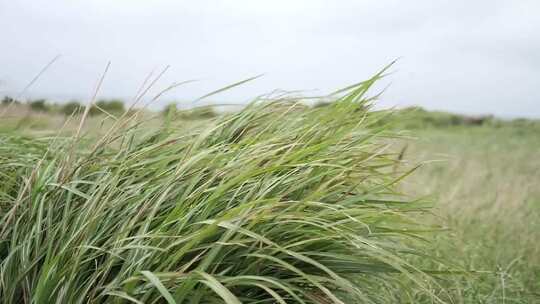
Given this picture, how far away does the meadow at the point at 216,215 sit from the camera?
1438mm

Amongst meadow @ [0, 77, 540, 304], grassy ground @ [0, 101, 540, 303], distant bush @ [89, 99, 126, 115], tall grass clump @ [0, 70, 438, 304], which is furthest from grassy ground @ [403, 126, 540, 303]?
distant bush @ [89, 99, 126, 115]

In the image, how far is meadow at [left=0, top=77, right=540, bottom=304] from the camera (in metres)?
1.44

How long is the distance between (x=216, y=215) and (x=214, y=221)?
0.55ft

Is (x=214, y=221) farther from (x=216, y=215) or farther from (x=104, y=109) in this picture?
(x=104, y=109)

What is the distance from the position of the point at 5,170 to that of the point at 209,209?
3.41ft

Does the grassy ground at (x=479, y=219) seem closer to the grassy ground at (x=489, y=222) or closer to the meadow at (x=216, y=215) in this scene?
the grassy ground at (x=489, y=222)

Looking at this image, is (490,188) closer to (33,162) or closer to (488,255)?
(488,255)

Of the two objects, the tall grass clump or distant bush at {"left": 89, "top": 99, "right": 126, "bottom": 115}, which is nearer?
the tall grass clump

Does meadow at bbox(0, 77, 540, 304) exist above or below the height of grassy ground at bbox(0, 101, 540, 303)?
above

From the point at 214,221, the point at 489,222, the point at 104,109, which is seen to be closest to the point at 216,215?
the point at 214,221

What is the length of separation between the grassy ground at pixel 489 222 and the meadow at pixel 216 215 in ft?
0.81

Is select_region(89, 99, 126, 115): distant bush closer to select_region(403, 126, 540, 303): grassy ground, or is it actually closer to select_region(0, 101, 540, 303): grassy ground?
select_region(0, 101, 540, 303): grassy ground

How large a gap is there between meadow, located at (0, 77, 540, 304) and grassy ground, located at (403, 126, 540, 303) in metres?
0.25

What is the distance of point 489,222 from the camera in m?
4.19
